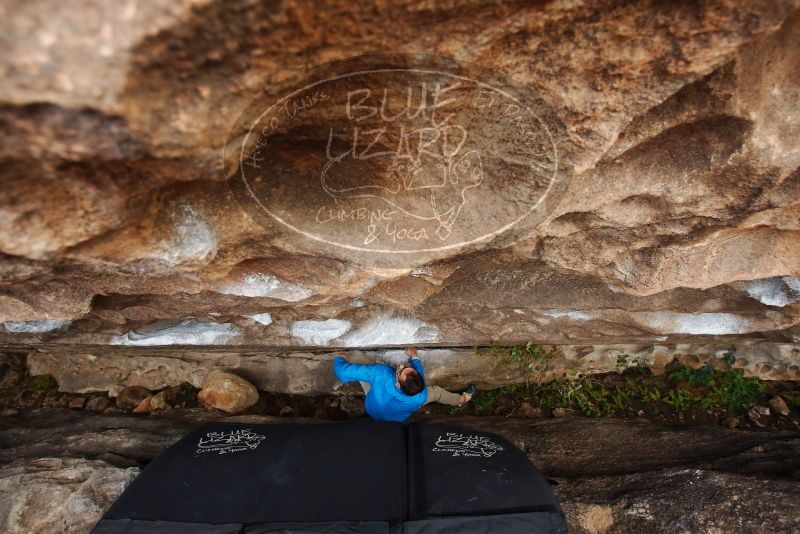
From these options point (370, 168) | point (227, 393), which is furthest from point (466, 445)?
point (227, 393)

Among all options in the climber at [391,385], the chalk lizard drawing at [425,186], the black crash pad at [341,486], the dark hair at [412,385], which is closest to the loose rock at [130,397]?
the black crash pad at [341,486]

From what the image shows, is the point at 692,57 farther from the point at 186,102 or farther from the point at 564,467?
the point at 564,467

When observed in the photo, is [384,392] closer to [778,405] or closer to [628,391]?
[628,391]

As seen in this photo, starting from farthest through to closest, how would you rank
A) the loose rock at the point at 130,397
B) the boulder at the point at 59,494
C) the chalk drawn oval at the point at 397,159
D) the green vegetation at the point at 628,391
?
the loose rock at the point at 130,397
the green vegetation at the point at 628,391
the boulder at the point at 59,494
the chalk drawn oval at the point at 397,159

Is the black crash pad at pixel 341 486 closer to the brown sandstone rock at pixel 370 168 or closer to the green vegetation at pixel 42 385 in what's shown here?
the brown sandstone rock at pixel 370 168

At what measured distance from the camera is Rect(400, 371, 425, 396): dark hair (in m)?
3.28

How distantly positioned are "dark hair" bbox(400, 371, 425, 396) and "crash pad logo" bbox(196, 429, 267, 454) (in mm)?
996

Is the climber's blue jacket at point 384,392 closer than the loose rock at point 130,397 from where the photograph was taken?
Yes

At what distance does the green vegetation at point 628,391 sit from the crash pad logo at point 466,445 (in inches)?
46.0

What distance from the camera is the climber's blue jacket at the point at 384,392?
3334 millimetres

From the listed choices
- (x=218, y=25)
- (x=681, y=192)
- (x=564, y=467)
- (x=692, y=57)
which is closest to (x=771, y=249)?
(x=681, y=192)

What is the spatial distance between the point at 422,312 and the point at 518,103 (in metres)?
1.83

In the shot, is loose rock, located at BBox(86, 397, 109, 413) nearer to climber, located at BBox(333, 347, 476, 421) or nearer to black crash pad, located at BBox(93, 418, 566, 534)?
black crash pad, located at BBox(93, 418, 566, 534)

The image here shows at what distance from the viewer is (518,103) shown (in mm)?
1622
